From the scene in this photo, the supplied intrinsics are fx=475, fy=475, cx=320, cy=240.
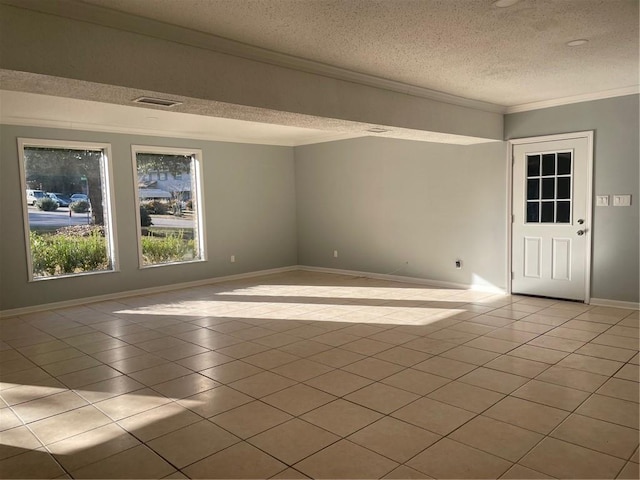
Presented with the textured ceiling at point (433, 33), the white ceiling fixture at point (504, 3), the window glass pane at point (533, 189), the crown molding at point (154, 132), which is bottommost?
the window glass pane at point (533, 189)

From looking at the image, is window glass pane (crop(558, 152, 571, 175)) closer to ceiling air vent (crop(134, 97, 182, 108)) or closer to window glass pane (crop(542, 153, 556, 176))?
window glass pane (crop(542, 153, 556, 176))

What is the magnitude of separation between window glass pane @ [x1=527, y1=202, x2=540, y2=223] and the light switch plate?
867mm

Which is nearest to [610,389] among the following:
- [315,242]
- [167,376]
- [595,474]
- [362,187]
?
[595,474]

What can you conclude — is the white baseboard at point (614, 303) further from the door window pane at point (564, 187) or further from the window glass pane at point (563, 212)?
the door window pane at point (564, 187)

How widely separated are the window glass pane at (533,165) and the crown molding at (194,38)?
2.02 meters

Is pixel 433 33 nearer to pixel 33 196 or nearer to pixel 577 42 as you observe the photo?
pixel 577 42

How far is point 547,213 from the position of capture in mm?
5957

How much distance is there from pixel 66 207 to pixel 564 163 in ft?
21.3

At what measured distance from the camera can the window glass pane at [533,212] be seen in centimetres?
605

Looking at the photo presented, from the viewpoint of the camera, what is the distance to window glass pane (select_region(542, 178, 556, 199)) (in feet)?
19.3

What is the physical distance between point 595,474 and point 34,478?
9.04 feet

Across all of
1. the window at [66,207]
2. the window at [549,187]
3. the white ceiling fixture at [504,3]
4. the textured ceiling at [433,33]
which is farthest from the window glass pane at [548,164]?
the window at [66,207]

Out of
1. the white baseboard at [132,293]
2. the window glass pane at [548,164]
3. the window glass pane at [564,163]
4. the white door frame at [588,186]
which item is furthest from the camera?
the white baseboard at [132,293]

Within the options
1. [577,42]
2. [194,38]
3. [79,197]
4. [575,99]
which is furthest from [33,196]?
[575,99]
